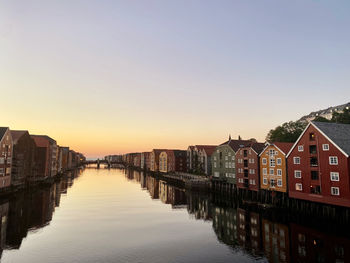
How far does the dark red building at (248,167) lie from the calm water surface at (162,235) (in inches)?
410

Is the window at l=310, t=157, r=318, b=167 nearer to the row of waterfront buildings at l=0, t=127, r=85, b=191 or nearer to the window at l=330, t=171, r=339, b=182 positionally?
the window at l=330, t=171, r=339, b=182

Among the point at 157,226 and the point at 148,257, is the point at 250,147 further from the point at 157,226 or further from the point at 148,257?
the point at 148,257

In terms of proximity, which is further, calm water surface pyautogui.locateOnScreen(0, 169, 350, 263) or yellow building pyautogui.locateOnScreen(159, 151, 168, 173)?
yellow building pyautogui.locateOnScreen(159, 151, 168, 173)

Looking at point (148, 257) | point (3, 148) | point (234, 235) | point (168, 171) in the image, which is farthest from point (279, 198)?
point (168, 171)

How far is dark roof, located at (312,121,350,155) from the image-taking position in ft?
137

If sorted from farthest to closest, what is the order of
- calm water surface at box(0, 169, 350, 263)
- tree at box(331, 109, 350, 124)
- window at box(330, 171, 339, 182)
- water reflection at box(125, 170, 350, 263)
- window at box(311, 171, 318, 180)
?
tree at box(331, 109, 350, 124)
window at box(311, 171, 318, 180)
window at box(330, 171, 339, 182)
water reflection at box(125, 170, 350, 263)
calm water surface at box(0, 169, 350, 263)

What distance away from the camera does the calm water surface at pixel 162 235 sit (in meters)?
28.2

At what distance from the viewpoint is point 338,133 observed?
45125 millimetres

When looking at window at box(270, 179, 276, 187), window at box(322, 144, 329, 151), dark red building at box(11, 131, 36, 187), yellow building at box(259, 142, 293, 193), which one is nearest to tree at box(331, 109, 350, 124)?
yellow building at box(259, 142, 293, 193)

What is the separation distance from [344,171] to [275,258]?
69.5ft

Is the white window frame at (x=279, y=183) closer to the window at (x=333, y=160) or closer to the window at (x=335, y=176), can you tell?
the window at (x=335, y=176)

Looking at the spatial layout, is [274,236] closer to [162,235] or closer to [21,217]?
[162,235]

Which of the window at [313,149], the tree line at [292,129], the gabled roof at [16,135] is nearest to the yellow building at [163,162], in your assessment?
the tree line at [292,129]

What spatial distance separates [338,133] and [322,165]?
658 cm
